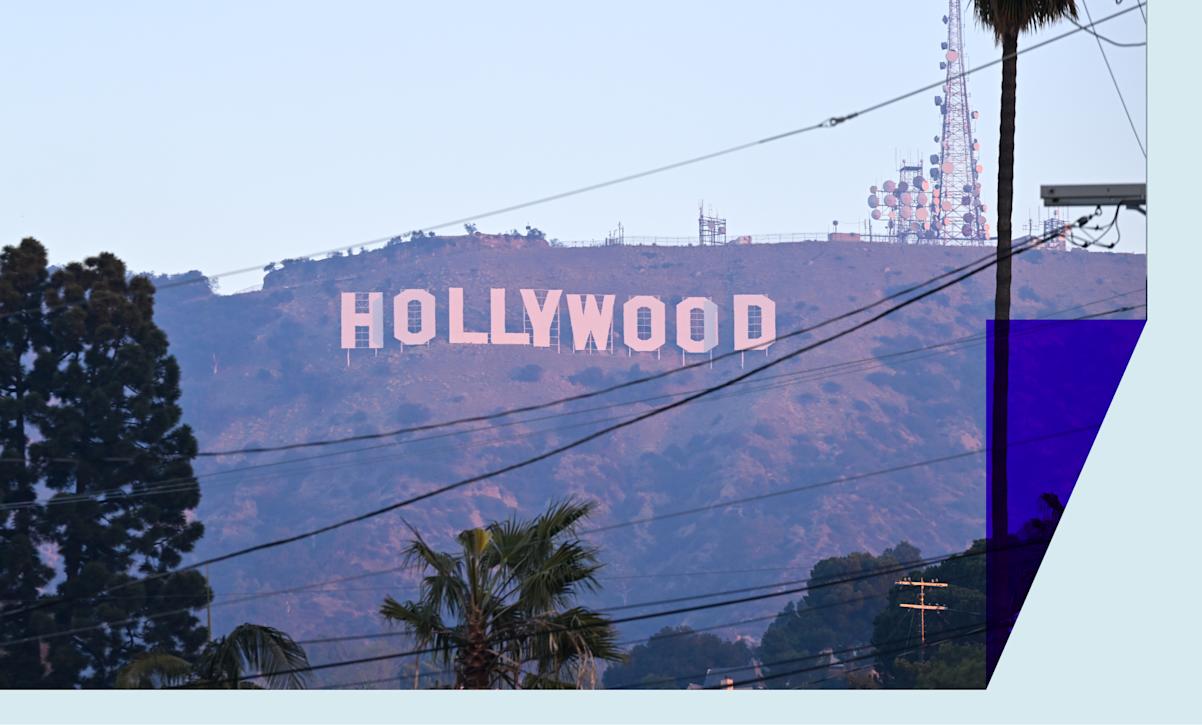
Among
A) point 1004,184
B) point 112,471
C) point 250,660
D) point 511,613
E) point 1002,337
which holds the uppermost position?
point 1004,184

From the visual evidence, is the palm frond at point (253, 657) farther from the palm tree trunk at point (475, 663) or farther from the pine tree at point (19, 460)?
the pine tree at point (19, 460)

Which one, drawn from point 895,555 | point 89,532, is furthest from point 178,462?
point 895,555

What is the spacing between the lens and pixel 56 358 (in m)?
69.7

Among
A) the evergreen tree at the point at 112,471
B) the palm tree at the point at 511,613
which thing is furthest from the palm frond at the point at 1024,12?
the evergreen tree at the point at 112,471

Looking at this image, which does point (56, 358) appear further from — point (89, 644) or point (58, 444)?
point (89, 644)

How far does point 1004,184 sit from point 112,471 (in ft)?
145

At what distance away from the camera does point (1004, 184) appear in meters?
31.2

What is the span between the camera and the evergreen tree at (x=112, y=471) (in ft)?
208

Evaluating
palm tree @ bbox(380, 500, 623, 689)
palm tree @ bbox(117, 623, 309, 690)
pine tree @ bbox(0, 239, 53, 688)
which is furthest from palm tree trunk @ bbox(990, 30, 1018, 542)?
pine tree @ bbox(0, 239, 53, 688)

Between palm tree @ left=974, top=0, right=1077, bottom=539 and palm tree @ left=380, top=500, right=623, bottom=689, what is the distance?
6776 mm

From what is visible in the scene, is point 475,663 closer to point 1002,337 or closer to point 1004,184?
point 1002,337

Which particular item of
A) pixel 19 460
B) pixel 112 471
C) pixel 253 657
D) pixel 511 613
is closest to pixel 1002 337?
pixel 511 613

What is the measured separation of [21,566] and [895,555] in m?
135

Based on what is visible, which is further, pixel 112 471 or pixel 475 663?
pixel 112 471
